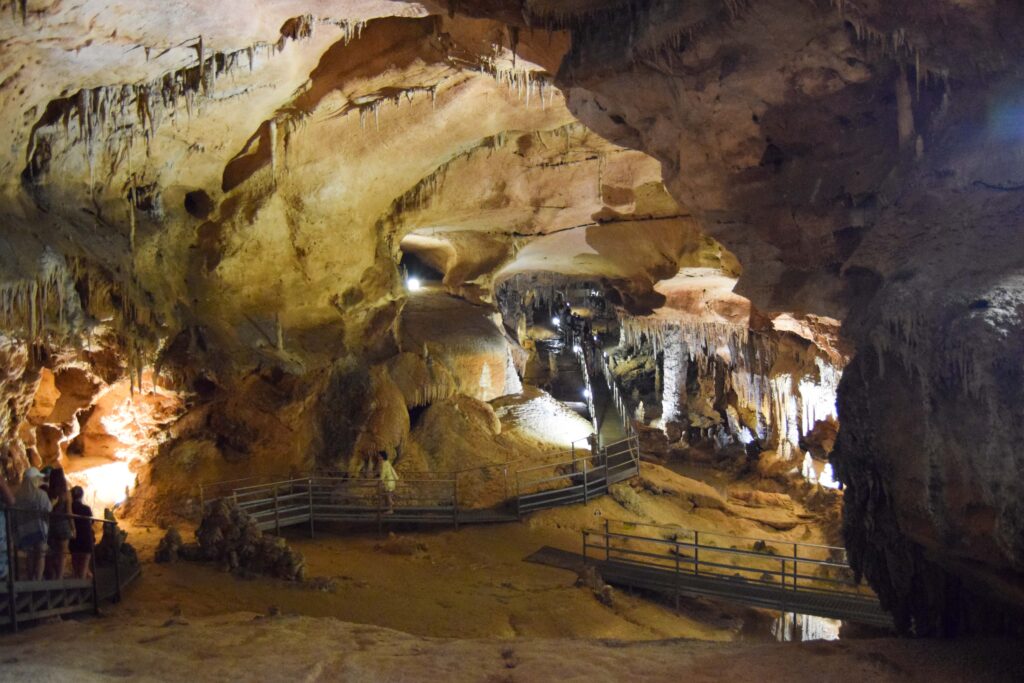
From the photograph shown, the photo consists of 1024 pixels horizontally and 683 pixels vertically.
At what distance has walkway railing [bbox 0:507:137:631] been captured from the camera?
5.30 m

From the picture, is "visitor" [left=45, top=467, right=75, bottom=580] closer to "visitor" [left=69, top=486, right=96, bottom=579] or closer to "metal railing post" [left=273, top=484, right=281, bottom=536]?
"visitor" [left=69, top=486, right=96, bottom=579]

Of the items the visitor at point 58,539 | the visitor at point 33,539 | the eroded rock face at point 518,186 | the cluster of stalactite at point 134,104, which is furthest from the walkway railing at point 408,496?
the cluster of stalactite at point 134,104

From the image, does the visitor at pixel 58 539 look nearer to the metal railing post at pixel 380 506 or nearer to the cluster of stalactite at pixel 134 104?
the cluster of stalactite at pixel 134 104

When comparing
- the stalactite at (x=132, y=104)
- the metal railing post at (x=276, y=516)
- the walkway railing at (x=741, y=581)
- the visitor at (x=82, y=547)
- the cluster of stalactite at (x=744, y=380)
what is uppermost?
the stalactite at (x=132, y=104)

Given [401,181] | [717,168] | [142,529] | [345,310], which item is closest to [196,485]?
[142,529]

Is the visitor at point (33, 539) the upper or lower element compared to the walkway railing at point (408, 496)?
upper

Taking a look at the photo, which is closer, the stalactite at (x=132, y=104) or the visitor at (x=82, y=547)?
the visitor at (x=82, y=547)

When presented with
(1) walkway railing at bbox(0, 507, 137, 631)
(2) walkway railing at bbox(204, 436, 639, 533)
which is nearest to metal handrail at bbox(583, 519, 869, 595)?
(2) walkway railing at bbox(204, 436, 639, 533)

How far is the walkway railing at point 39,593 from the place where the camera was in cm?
530

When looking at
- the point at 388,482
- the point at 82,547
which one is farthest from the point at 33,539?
the point at 388,482

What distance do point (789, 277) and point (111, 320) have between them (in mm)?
9705

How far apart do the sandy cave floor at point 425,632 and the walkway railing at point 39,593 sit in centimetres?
17

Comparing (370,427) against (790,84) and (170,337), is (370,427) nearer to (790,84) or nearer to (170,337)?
(170,337)

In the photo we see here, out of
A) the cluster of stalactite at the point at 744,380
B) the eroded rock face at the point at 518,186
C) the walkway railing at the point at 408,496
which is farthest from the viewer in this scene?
the cluster of stalactite at the point at 744,380
